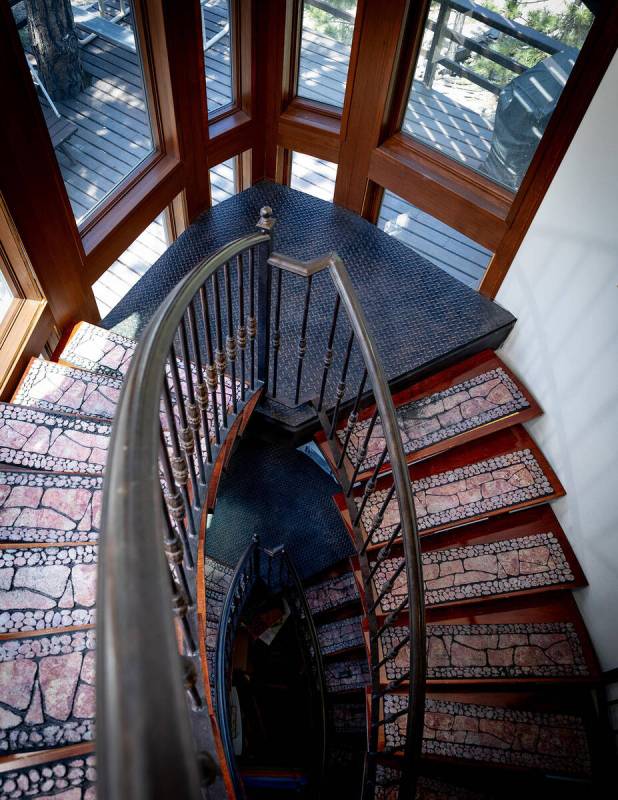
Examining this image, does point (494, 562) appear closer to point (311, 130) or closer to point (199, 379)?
point (199, 379)

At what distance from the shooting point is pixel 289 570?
4.22 meters

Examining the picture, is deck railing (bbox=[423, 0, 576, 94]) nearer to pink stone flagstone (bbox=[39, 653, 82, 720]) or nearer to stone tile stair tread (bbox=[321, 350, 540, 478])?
stone tile stair tread (bbox=[321, 350, 540, 478])

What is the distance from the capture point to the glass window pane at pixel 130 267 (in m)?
4.16

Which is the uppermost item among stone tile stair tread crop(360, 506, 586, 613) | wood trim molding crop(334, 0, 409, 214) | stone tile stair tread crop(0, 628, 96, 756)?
wood trim molding crop(334, 0, 409, 214)

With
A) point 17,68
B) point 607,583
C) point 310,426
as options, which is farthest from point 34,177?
point 607,583

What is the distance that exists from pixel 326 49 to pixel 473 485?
121 inches

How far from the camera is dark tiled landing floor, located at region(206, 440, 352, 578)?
183 inches

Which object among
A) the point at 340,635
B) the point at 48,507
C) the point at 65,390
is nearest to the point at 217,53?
the point at 65,390

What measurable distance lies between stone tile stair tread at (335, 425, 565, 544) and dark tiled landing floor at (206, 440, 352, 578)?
1068 millimetres

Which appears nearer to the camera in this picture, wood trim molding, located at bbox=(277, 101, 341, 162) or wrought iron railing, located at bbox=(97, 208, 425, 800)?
wrought iron railing, located at bbox=(97, 208, 425, 800)

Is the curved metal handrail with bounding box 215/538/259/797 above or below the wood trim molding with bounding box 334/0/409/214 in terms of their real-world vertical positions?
below

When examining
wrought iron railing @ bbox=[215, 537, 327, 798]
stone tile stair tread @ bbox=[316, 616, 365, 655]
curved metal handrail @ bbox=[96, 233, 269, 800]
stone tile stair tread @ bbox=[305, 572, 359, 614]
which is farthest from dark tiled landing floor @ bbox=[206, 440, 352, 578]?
curved metal handrail @ bbox=[96, 233, 269, 800]

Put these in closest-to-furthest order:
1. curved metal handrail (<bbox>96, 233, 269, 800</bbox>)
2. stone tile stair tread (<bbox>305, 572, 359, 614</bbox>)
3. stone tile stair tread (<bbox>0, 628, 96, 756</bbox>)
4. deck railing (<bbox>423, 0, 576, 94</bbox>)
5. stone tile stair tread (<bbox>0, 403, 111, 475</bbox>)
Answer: curved metal handrail (<bbox>96, 233, 269, 800</bbox>), stone tile stair tread (<bbox>0, 628, 96, 756</bbox>), stone tile stair tread (<bbox>0, 403, 111, 475</bbox>), deck railing (<bbox>423, 0, 576, 94</bbox>), stone tile stair tread (<bbox>305, 572, 359, 614</bbox>)

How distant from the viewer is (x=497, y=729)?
319 centimetres
